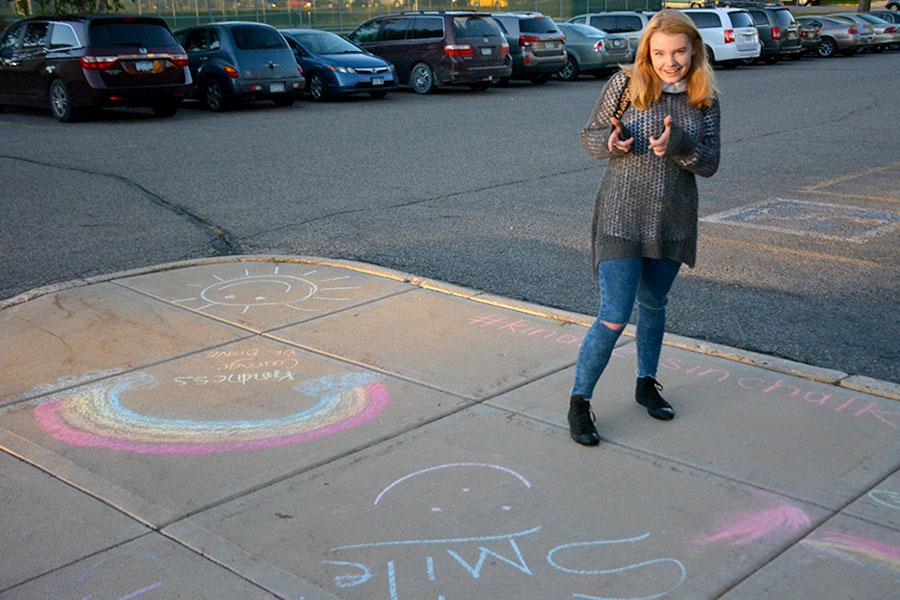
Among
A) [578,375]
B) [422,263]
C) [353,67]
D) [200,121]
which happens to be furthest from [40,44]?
[578,375]

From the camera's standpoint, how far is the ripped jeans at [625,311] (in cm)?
427

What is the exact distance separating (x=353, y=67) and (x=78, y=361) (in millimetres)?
15851

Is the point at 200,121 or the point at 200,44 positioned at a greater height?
the point at 200,44

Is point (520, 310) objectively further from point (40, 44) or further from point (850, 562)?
point (40, 44)

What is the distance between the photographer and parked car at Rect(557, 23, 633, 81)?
26531 mm

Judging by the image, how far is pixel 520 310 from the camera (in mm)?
6195

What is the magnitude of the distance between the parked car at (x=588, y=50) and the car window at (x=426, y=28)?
489 centimetres

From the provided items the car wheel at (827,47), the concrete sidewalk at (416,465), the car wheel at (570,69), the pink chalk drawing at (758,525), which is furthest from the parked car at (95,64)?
the car wheel at (827,47)

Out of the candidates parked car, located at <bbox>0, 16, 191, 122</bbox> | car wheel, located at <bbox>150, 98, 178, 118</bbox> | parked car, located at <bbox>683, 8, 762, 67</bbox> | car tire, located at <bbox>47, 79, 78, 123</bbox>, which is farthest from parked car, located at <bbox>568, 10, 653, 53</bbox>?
car tire, located at <bbox>47, 79, 78, 123</bbox>

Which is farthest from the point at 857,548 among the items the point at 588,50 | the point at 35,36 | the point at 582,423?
the point at 588,50

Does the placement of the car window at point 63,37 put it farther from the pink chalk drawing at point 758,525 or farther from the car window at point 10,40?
the pink chalk drawing at point 758,525

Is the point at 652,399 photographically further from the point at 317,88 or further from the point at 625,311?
the point at 317,88

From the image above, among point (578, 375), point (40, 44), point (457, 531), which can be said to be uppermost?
point (40, 44)

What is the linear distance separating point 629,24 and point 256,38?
1350 centimetres
